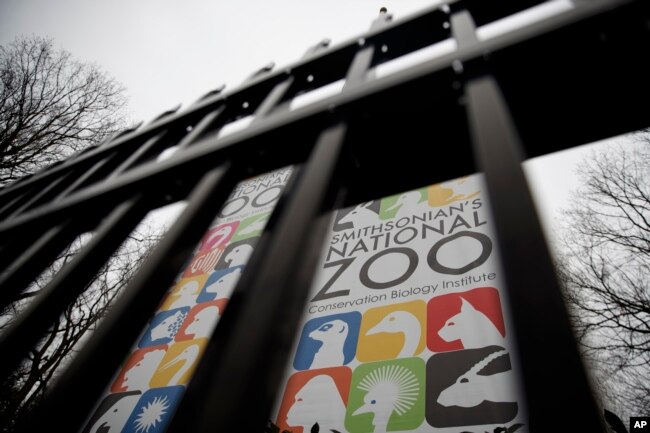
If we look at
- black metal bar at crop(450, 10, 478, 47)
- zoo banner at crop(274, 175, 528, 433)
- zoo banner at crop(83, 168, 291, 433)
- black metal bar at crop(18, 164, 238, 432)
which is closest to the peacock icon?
zoo banner at crop(274, 175, 528, 433)

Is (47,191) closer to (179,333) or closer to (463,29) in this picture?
(463,29)

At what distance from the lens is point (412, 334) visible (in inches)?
98.3

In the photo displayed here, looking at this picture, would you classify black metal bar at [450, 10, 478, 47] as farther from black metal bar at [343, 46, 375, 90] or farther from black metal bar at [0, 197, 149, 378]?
black metal bar at [0, 197, 149, 378]

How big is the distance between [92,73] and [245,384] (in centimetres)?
954

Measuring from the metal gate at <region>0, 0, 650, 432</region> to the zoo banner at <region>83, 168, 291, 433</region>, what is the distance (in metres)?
1.30

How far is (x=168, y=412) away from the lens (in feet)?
9.06

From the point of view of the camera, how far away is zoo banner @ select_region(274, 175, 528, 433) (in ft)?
6.76

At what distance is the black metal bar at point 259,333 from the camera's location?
42 cm

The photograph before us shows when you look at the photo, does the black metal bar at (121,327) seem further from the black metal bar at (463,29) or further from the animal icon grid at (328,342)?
the animal icon grid at (328,342)

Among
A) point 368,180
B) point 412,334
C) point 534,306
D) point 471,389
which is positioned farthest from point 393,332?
point 534,306

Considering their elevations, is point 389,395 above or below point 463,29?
below

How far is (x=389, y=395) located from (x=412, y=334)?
455 millimetres

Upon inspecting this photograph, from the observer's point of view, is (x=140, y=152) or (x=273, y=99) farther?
(x=140, y=152)

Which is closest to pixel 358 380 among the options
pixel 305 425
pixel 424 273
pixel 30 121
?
pixel 305 425
